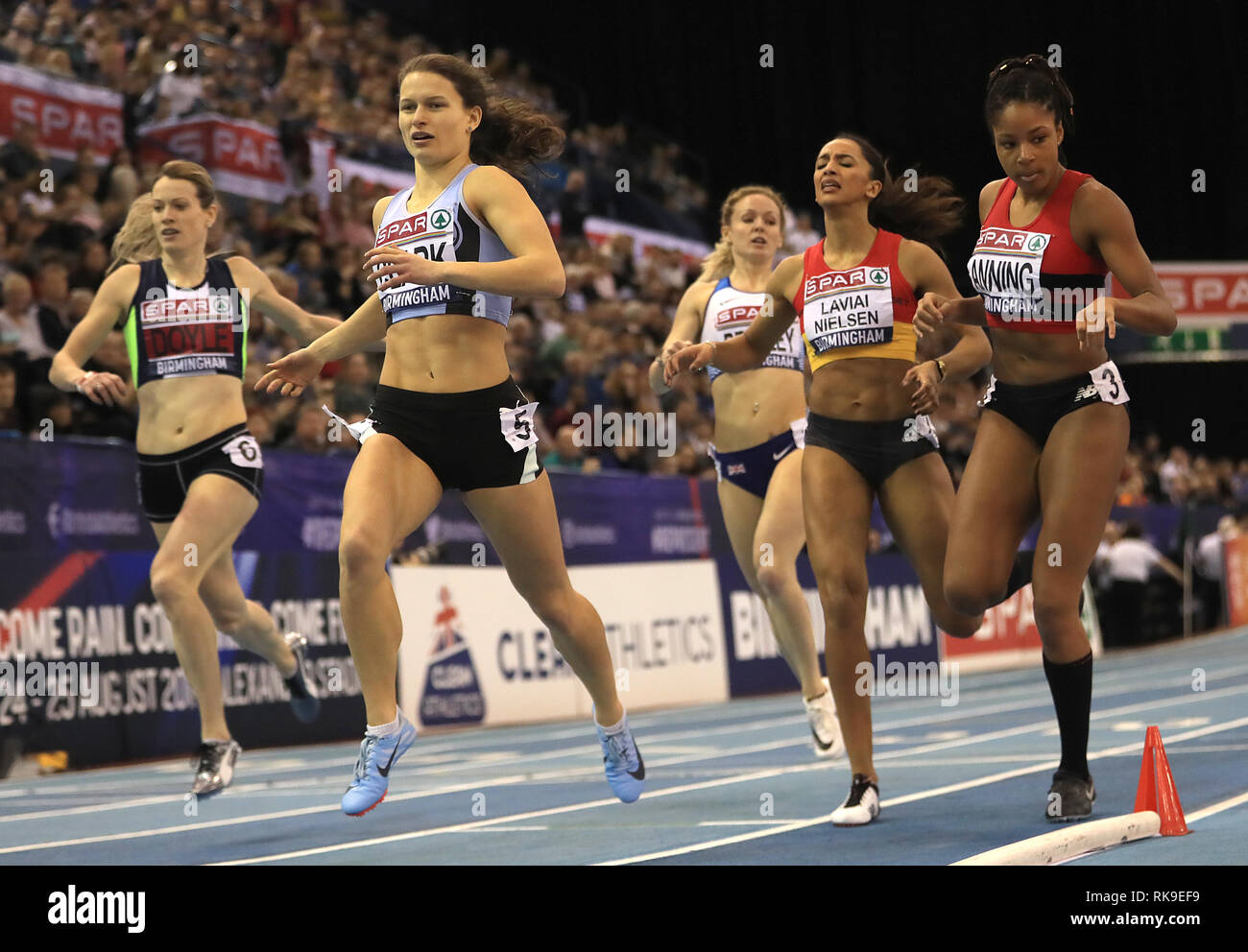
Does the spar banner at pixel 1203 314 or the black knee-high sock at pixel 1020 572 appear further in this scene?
the spar banner at pixel 1203 314

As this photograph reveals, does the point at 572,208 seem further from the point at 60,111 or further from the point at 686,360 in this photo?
the point at 686,360

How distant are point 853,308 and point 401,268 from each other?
6.95 feet

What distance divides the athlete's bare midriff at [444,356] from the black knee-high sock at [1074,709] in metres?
2.41

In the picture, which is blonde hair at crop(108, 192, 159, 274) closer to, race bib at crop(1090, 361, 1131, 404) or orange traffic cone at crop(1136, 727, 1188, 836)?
race bib at crop(1090, 361, 1131, 404)

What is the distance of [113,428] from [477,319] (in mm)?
6582

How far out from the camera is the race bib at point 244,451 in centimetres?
782

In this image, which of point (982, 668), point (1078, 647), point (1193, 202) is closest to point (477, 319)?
point (1078, 647)

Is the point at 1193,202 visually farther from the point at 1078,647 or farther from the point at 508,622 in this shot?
the point at 1078,647

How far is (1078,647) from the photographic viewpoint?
612 cm

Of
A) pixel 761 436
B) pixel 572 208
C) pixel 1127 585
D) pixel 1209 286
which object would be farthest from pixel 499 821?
pixel 1209 286

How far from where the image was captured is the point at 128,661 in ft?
34.7

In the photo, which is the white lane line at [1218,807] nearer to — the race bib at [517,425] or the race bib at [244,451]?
the race bib at [517,425]

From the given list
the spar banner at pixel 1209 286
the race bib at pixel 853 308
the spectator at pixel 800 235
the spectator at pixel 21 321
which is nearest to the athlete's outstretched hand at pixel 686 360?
the race bib at pixel 853 308
